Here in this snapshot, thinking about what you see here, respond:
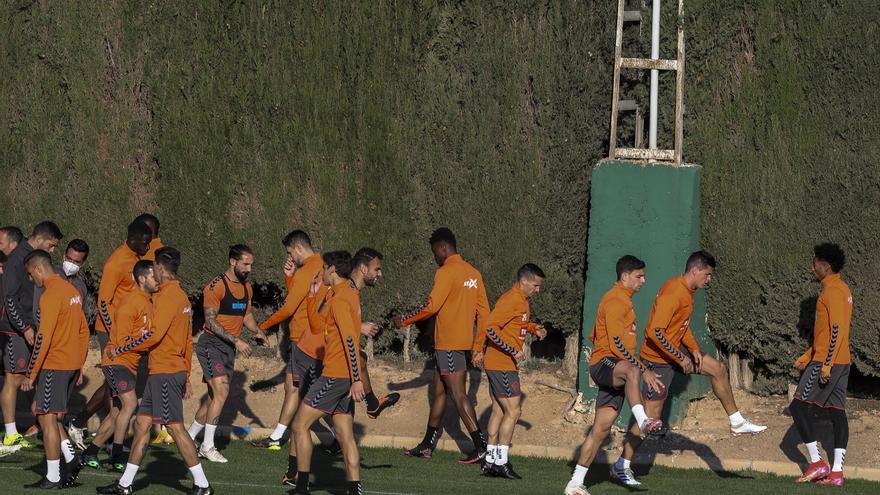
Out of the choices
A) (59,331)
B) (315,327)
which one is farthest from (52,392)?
(315,327)

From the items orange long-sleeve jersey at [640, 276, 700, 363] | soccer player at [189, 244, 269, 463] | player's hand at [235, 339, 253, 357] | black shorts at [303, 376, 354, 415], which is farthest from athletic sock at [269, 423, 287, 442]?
orange long-sleeve jersey at [640, 276, 700, 363]

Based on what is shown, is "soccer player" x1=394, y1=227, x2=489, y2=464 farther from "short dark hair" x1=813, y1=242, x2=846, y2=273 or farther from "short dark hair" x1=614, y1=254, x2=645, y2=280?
"short dark hair" x1=813, y1=242, x2=846, y2=273

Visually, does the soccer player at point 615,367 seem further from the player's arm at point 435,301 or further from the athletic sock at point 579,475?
the player's arm at point 435,301

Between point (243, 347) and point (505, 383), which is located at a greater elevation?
point (243, 347)

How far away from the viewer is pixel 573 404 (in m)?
16.2

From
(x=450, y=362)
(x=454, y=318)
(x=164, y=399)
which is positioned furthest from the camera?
(x=450, y=362)

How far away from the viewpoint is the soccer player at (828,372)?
13.8m

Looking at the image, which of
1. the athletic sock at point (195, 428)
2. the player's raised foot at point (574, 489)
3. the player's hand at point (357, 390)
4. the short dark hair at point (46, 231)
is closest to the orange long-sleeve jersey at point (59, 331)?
the short dark hair at point (46, 231)

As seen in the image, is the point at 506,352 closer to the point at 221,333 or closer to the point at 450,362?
the point at 450,362

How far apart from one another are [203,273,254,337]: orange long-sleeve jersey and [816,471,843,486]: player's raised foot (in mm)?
5805

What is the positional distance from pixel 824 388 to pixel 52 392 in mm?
7023

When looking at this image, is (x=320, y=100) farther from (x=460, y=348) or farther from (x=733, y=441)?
(x=733, y=441)

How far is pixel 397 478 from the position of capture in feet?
44.9

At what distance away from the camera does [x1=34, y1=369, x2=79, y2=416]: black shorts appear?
12961mm
